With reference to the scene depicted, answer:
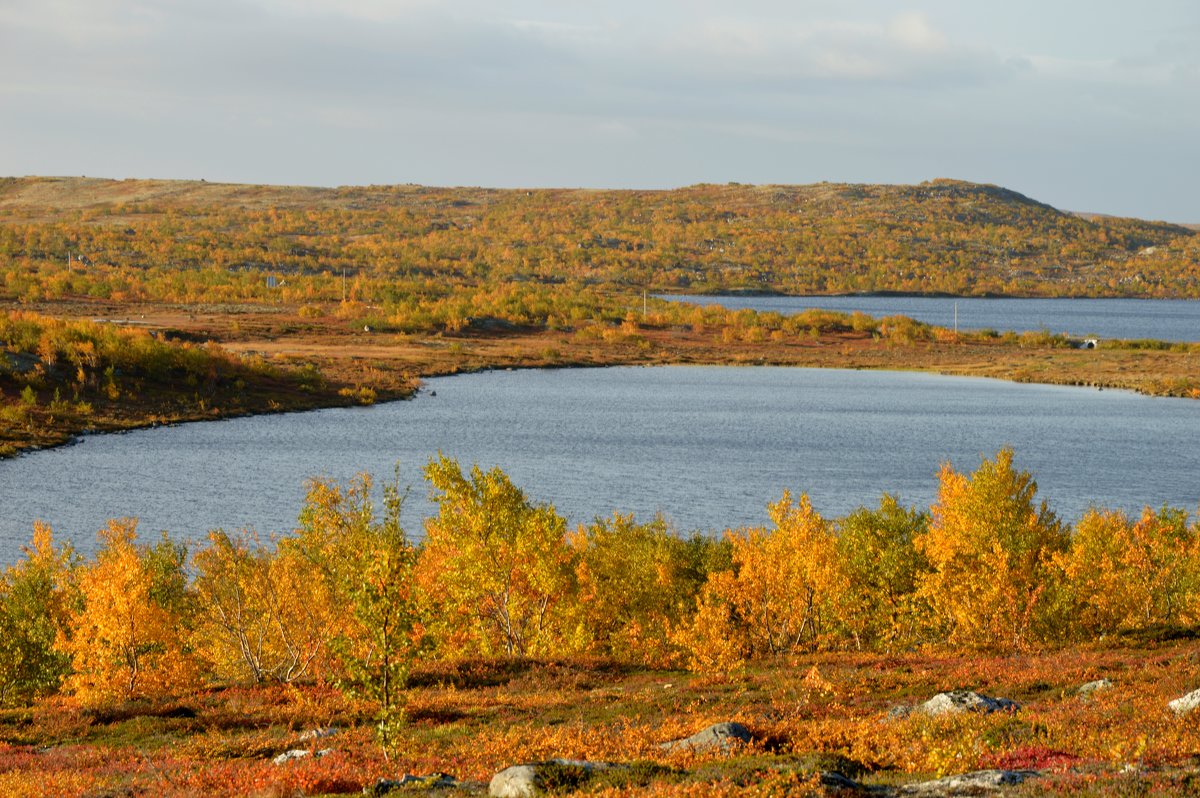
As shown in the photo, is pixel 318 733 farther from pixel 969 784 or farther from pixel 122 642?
pixel 969 784

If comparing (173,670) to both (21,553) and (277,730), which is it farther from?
(21,553)

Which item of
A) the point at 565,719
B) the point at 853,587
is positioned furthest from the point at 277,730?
the point at 853,587

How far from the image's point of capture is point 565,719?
30.1m

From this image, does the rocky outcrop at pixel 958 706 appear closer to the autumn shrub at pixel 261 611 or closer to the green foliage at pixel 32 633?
the autumn shrub at pixel 261 611

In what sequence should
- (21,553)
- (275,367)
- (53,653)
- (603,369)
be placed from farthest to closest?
(603,369) → (275,367) → (21,553) → (53,653)

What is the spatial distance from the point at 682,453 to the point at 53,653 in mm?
63355

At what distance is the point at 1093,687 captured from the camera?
29.7m

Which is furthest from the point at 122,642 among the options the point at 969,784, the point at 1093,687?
the point at 969,784

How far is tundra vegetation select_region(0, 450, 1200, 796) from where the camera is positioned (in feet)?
74.4

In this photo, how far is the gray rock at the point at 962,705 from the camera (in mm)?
26141

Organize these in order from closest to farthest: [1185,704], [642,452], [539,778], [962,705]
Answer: [539,778] < [1185,704] < [962,705] < [642,452]

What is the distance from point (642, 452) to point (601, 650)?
171 feet

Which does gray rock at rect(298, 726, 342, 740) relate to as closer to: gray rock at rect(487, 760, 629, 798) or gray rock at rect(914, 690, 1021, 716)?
gray rock at rect(487, 760, 629, 798)

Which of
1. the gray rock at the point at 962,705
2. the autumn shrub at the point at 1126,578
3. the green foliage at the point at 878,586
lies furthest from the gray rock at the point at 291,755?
the autumn shrub at the point at 1126,578
